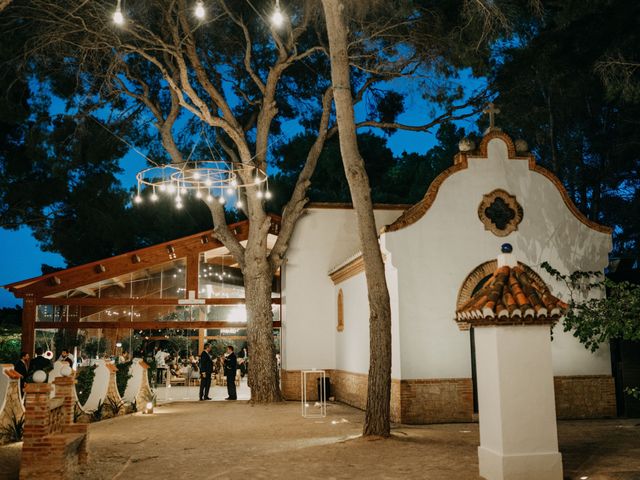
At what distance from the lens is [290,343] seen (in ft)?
60.7

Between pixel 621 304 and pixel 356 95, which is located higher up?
pixel 356 95

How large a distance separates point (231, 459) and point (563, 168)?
19.1m

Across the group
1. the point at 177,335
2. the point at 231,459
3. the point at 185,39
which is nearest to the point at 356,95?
the point at 185,39

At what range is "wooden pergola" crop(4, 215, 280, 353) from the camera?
58.0 ft

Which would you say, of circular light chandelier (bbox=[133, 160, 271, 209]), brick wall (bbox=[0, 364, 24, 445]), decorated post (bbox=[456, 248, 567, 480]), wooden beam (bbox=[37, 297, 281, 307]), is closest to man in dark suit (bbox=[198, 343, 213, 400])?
wooden beam (bbox=[37, 297, 281, 307])

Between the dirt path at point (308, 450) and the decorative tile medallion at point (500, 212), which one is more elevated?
the decorative tile medallion at point (500, 212)

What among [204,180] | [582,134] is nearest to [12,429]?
[204,180]

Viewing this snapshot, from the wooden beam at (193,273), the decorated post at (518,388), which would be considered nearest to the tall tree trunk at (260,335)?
the wooden beam at (193,273)

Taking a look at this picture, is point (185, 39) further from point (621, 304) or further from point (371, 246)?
point (621, 304)

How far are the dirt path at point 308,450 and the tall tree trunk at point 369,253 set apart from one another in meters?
0.56

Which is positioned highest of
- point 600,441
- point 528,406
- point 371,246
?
point 371,246

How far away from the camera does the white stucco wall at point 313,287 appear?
60.8ft

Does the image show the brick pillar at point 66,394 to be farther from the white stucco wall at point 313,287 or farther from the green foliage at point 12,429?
the white stucco wall at point 313,287

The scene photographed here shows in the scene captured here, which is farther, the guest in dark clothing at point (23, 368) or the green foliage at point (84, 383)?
the green foliage at point (84, 383)
